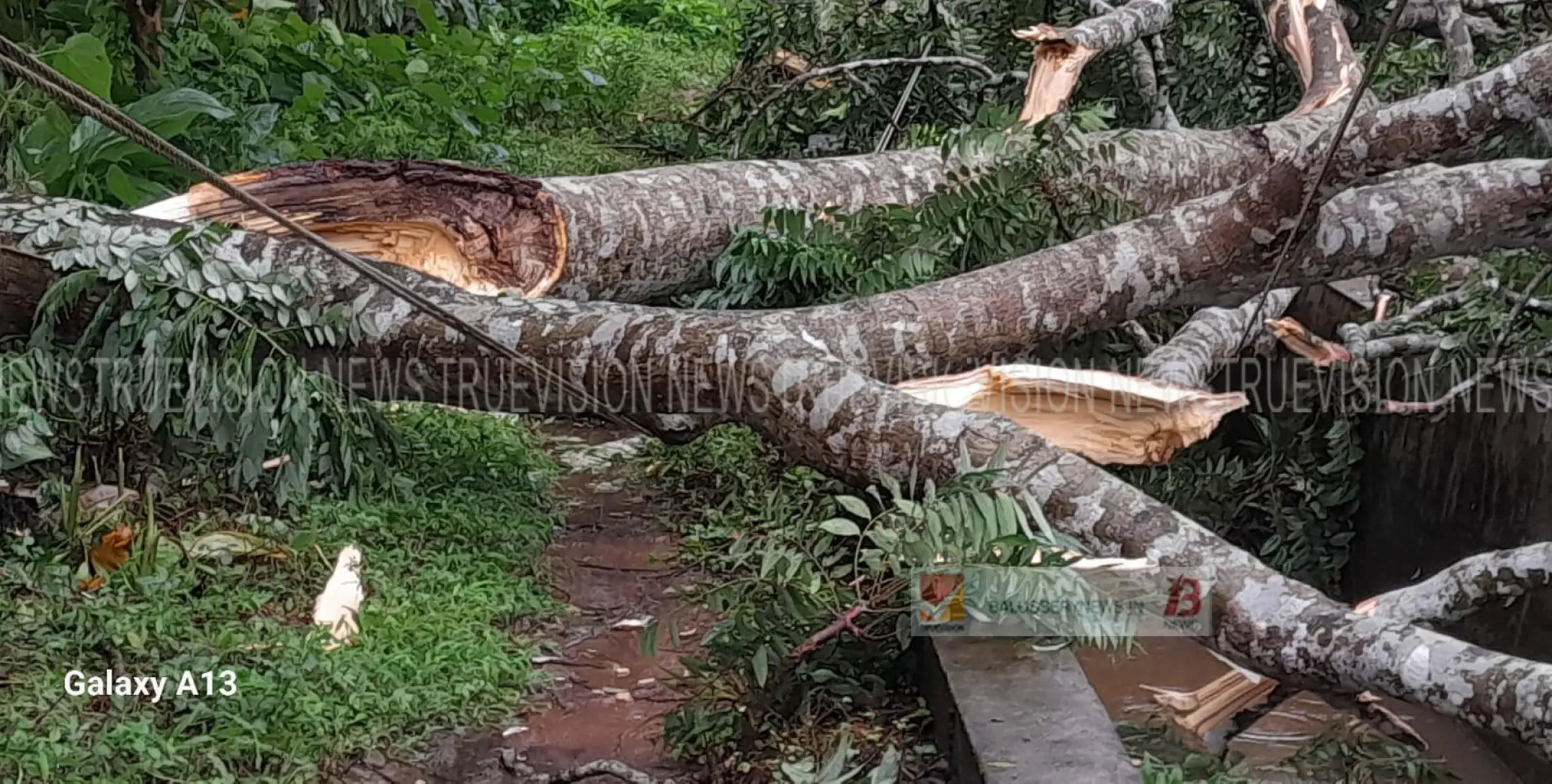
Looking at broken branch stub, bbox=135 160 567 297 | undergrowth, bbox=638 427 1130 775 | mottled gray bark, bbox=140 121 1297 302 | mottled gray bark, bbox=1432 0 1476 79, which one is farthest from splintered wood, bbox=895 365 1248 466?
mottled gray bark, bbox=1432 0 1476 79

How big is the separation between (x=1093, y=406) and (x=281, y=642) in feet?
5.42

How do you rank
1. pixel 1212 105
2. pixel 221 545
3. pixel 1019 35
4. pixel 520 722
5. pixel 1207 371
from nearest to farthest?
pixel 520 722 < pixel 221 545 < pixel 1207 371 < pixel 1019 35 < pixel 1212 105

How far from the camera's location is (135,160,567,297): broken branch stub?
10.6ft

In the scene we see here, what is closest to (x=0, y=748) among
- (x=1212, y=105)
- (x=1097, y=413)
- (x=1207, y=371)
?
(x=1097, y=413)

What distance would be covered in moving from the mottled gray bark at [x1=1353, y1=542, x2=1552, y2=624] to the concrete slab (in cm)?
60

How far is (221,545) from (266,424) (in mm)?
268

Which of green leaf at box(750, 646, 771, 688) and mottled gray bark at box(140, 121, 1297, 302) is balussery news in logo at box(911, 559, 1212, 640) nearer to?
green leaf at box(750, 646, 771, 688)

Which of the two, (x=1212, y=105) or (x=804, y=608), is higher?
(x=1212, y=105)

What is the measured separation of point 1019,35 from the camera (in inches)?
154

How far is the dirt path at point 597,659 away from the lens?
7.50 feet

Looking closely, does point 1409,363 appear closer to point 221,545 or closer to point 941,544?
point 941,544

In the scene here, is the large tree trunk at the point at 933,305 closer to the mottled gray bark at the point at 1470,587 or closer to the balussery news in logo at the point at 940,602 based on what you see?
the mottled gray bark at the point at 1470,587

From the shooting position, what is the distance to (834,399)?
2.61m

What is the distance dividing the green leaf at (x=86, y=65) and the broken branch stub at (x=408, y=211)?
0.59 metres
